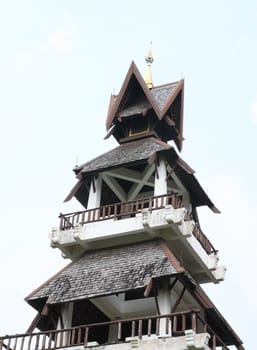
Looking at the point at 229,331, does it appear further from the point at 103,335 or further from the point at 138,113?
the point at 138,113

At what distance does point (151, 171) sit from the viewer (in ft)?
103

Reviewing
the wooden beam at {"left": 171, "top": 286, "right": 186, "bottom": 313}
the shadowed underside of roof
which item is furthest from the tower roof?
the wooden beam at {"left": 171, "top": 286, "right": 186, "bottom": 313}

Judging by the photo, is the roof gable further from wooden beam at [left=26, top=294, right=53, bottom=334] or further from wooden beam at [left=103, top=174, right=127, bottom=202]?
wooden beam at [left=26, top=294, right=53, bottom=334]

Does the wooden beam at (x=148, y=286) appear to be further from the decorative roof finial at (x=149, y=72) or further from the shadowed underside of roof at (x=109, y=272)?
the decorative roof finial at (x=149, y=72)

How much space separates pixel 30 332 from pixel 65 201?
6.29m

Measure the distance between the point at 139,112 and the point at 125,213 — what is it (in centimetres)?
593

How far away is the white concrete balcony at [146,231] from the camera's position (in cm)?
2788

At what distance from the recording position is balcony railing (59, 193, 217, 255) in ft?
94.1

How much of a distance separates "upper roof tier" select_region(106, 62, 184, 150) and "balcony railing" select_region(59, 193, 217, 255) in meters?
4.45

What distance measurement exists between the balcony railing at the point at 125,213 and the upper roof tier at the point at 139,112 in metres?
4.45

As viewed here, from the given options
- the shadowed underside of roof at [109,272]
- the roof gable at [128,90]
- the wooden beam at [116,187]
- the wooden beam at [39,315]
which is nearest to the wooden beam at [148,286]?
the shadowed underside of roof at [109,272]

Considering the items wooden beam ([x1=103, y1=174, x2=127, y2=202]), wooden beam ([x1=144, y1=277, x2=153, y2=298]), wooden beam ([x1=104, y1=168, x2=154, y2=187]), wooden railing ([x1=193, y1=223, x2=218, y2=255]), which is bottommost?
wooden beam ([x1=144, y1=277, x2=153, y2=298])

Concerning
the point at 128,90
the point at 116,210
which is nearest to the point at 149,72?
the point at 128,90

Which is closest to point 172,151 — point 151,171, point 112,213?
point 151,171
